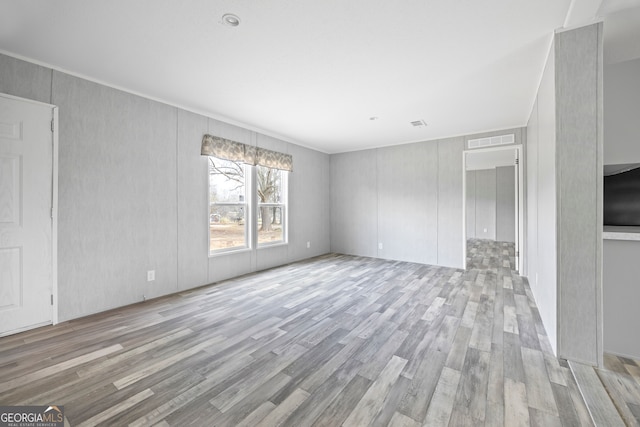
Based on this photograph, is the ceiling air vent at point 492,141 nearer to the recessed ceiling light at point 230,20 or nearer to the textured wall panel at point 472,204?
the recessed ceiling light at point 230,20

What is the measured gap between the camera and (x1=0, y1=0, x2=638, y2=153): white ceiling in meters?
1.85

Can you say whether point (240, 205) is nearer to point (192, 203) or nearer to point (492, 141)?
point (192, 203)

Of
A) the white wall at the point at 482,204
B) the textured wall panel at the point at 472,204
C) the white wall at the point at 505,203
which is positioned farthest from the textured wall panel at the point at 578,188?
the textured wall panel at the point at 472,204

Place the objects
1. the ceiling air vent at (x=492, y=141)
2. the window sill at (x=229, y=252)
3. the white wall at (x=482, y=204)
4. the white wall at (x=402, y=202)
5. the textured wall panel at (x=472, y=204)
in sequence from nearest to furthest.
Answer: the window sill at (x=229, y=252)
the ceiling air vent at (x=492, y=141)
the white wall at (x=402, y=202)
the white wall at (x=482, y=204)
the textured wall panel at (x=472, y=204)

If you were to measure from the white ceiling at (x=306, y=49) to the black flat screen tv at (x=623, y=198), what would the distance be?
1.26 meters

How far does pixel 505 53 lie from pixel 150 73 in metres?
3.42

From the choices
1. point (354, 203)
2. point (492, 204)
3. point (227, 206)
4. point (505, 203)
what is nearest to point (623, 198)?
point (354, 203)

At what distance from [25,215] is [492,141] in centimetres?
629

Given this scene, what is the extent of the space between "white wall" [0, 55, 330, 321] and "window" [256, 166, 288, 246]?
87cm

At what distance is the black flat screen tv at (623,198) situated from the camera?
241 centimetres

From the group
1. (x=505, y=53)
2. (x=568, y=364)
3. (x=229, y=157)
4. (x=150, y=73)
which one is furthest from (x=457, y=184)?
(x=150, y=73)

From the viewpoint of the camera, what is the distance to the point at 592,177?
6.31 ft

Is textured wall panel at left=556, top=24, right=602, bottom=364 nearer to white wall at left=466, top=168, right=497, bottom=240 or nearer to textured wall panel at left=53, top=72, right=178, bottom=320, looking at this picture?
textured wall panel at left=53, top=72, right=178, bottom=320

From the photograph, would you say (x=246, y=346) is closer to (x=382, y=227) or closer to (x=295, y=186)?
(x=295, y=186)
